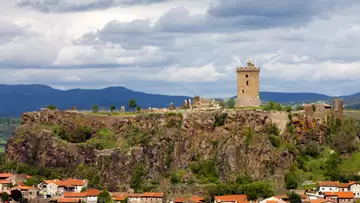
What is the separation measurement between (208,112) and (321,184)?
1914cm

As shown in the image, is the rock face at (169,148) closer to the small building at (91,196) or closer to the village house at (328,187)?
the small building at (91,196)

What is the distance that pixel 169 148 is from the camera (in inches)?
3979

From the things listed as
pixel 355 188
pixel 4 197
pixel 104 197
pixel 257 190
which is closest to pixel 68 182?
pixel 104 197

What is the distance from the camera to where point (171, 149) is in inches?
3971

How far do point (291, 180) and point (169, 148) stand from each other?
52.3 feet

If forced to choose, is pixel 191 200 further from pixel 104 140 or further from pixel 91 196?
pixel 104 140

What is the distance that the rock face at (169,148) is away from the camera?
323ft

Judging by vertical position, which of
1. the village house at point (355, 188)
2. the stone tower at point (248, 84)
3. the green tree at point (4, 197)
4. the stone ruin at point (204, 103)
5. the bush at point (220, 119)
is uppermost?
the stone tower at point (248, 84)

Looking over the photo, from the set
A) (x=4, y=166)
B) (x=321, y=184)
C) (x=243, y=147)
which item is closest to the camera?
(x=321, y=184)

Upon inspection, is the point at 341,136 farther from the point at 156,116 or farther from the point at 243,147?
the point at 156,116

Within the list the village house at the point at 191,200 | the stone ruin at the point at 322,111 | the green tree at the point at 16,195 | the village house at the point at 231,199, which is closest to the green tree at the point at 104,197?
the village house at the point at 191,200

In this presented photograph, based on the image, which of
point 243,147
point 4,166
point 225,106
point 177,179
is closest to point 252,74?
point 225,106

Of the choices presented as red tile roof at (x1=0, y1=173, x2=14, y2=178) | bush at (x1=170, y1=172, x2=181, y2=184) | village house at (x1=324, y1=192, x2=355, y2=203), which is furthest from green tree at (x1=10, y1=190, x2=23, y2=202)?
village house at (x1=324, y1=192, x2=355, y2=203)

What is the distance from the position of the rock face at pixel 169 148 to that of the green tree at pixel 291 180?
1.45 metres
